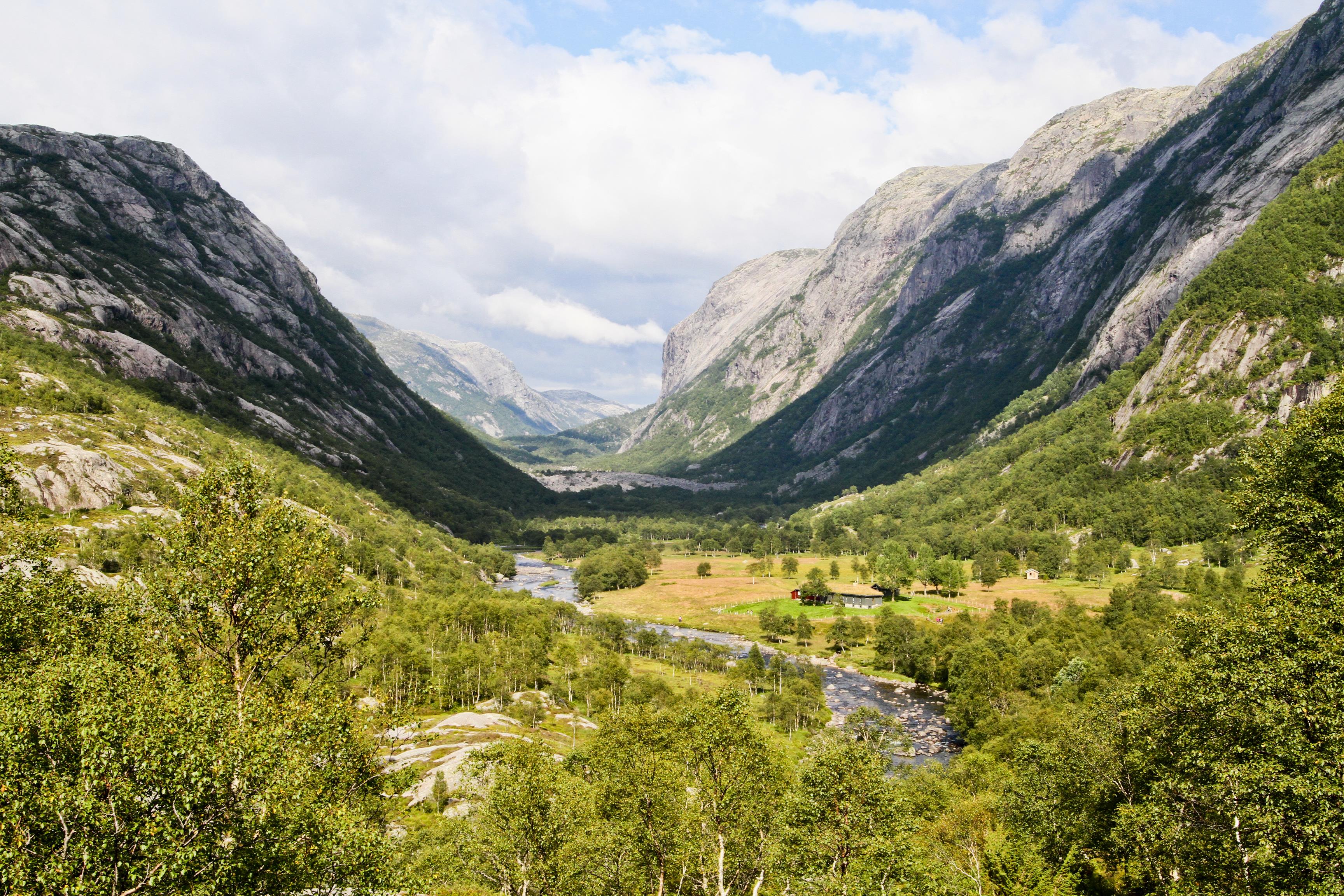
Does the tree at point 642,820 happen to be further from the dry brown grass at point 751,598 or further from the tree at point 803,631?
the dry brown grass at point 751,598

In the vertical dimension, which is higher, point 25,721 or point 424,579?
point 25,721

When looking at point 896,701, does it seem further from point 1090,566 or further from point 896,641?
point 1090,566

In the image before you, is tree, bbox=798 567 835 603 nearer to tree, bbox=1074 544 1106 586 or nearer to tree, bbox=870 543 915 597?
tree, bbox=870 543 915 597

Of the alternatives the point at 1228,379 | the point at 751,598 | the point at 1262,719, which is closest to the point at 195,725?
the point at 1262,719

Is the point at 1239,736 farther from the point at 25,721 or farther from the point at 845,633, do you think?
the point at 845,633

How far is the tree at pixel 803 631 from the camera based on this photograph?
449 ft

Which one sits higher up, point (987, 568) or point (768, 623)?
point (987, 568)

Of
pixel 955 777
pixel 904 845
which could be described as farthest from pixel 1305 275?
pixel 904 845

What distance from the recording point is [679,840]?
33.5 metres

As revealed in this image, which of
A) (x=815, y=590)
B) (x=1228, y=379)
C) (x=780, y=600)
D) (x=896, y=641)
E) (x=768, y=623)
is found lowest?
(x=768, y=623)

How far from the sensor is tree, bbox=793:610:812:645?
449 feet

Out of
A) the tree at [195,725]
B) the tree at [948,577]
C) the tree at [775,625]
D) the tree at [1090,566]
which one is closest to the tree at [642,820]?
the tree at [195,725]

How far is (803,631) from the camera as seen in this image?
5389 inches

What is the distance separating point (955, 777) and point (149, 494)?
124m
